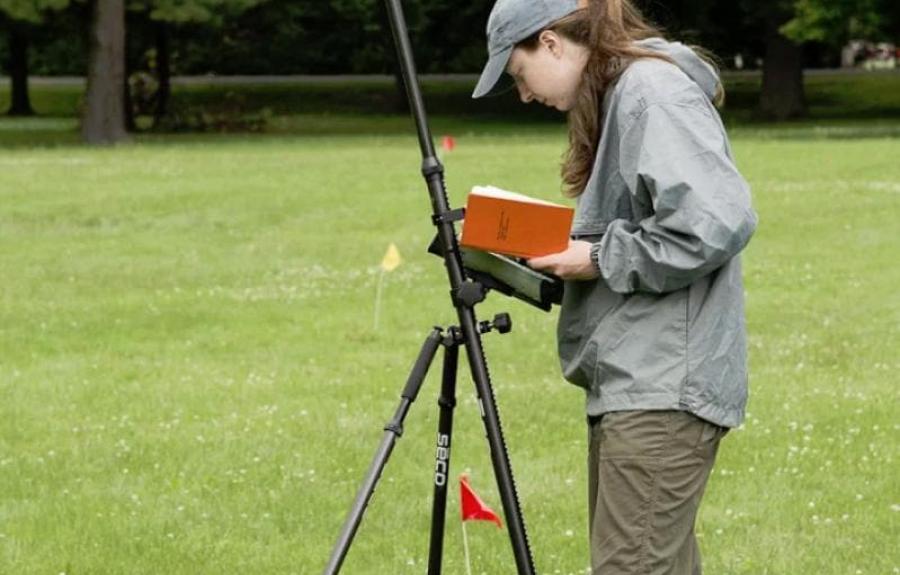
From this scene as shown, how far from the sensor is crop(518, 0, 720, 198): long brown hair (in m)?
4.24

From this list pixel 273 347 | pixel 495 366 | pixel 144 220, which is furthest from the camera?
pixel 144 220

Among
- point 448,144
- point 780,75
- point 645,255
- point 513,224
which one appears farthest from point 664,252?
point 780,75

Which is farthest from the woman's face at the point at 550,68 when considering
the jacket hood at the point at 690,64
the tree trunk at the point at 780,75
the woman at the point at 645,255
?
the tree trunk at the point at 780,75

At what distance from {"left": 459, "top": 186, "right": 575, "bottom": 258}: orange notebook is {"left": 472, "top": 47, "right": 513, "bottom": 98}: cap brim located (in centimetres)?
24

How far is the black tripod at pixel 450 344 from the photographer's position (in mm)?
4348

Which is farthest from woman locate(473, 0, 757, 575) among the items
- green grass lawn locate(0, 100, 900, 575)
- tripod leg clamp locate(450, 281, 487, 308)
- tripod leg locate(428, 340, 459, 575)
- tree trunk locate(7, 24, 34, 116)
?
tree trunk locate(7, 24, 34, 116)

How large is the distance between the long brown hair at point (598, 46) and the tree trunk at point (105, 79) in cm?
3574

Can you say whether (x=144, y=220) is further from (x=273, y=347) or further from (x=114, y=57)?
(x=114, y=57)

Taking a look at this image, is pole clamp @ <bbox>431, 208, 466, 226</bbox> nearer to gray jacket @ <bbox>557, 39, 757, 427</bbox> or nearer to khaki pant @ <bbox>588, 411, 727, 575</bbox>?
gray jacket @ <bbox>557, 39, 757, 427</bbox>

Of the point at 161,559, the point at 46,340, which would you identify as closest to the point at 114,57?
the point at 46,340

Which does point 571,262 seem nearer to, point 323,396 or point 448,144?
point 323,396

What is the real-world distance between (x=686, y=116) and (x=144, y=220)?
1822 centimetres

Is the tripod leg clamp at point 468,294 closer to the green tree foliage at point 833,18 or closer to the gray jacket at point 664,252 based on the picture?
the gray jacket at point 664,252

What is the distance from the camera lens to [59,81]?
3041 inches
